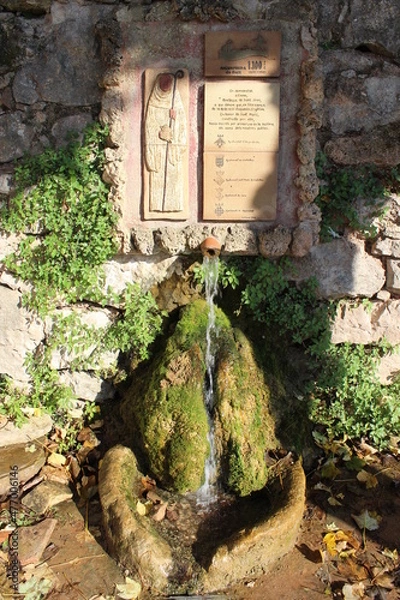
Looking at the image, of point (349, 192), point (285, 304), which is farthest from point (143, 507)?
point (349, 192)

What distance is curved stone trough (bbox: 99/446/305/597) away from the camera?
290 cm

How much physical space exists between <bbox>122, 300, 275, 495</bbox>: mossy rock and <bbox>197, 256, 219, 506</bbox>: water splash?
0.13 feet

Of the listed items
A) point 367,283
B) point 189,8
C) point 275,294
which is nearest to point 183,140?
point 189,8

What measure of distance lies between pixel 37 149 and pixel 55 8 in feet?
2.98

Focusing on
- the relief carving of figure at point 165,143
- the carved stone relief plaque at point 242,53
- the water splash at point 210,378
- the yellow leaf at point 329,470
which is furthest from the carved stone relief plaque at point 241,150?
the yellow leaf at point 329,470

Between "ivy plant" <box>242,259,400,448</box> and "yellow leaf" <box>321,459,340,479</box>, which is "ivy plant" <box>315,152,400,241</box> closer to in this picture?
"ivy plant" <box>242,259,400,448</box>

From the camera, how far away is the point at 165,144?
3.72 m

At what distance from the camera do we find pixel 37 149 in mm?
3865

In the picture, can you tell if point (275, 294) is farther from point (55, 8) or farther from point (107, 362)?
point (55, 8)

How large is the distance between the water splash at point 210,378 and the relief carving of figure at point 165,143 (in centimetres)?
47

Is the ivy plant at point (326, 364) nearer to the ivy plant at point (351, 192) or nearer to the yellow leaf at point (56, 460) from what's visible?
the ivy plant at point (351, 192)

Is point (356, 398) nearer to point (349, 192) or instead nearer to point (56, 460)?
point (349, 192)

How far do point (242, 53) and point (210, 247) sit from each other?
124cm

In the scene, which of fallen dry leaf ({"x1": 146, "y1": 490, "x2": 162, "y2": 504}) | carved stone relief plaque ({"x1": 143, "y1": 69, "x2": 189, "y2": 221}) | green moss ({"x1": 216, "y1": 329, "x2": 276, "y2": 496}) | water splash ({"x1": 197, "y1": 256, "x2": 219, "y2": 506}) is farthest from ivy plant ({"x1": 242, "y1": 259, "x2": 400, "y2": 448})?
fallen dry leaf ({"x1": 146, "y1": 490, "x2": 162, "y2": 504})
